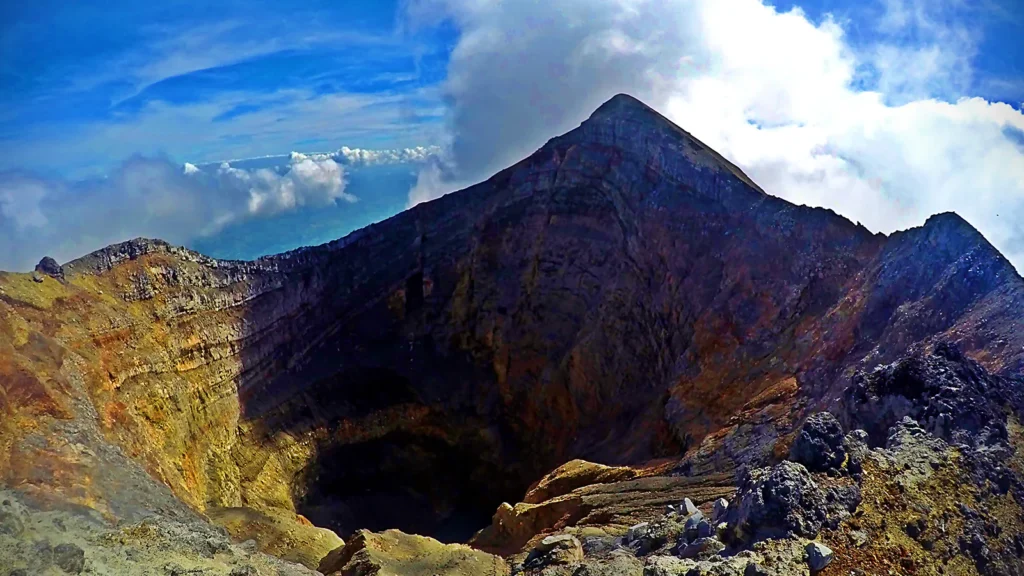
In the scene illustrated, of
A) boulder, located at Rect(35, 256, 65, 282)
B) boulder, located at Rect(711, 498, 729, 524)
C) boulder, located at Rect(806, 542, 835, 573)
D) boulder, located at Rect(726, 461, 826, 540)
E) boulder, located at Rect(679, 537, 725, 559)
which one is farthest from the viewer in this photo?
boulder, located at Rect(35, 256, 65, 282)

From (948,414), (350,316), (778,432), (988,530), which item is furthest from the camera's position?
(350,316)

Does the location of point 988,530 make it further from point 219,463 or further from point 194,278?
point 194,278

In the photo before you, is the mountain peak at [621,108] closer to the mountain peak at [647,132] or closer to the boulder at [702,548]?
the mountain peak at [647,132]

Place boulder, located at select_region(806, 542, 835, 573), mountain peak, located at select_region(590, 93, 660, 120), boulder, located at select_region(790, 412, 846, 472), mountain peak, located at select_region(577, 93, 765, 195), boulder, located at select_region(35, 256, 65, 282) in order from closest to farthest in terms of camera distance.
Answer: boulder, located at select_region(806, 542, 835, 573) → boulder, located at select_region(790, 412, 846, 472) → boulder, located at select_region(35, 256, 65, 282) → mountain peak, located at select_region(577, 93, 765, 195) → mountain peak, located at select_region(590, 93, 660, 120)

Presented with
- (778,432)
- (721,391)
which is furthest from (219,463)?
(778,432)

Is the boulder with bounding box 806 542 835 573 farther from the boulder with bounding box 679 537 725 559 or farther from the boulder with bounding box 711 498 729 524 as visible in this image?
the boulder with bounding box 711 498 729 524

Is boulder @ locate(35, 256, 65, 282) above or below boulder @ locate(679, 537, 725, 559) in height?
above

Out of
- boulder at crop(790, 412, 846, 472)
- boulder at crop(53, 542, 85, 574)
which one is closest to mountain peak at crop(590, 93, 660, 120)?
boulder at crop(790, 412, 846, 472)

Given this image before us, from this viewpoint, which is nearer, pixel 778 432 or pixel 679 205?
pixel 778 432

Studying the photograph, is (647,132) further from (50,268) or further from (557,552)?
(50,268)
